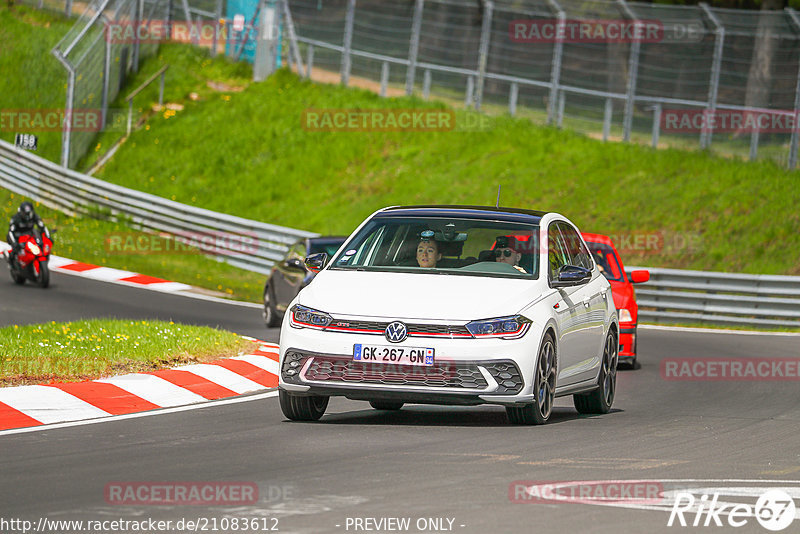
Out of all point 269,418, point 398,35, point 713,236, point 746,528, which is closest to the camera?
point 746,528

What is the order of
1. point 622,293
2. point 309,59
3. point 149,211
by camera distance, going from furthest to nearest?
point 309,59 < point 149,211 < point 622,293

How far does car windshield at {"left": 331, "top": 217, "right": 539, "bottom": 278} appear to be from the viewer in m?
10.9

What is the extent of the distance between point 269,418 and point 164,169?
30112 millimetres

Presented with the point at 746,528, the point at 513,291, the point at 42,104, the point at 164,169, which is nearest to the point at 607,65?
the point at 164,169

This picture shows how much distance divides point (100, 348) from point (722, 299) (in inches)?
587

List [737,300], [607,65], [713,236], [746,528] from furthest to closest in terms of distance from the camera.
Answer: [607,65] → [713,236] → [737,300] → [746,528]

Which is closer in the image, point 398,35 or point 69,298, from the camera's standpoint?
point 69,298

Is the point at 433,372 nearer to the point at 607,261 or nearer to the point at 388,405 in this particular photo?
the point at 388,405

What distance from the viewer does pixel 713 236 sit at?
1135 inches

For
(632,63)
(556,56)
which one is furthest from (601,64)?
(556,56)

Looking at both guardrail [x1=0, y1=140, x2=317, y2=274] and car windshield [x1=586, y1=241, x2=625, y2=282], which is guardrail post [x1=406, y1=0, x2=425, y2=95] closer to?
guardrail [x1=0, y1=140, x2=317, y2=274]

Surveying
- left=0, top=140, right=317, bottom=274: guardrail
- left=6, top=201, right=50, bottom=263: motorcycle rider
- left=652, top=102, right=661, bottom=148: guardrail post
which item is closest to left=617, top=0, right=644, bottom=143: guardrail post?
left=652, top=102, right=661, bottom=148: guardrail post

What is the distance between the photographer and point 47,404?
35.6 feet

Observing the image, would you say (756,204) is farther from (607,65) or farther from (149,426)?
(149,426)
